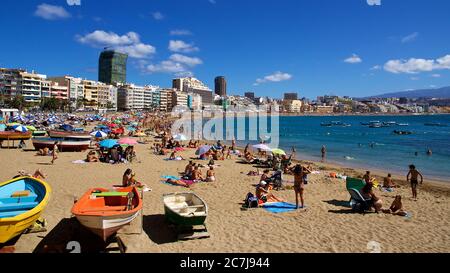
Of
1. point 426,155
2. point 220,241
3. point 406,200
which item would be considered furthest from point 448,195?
point 426,155

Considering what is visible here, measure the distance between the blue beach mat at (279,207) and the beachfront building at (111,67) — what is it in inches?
6956

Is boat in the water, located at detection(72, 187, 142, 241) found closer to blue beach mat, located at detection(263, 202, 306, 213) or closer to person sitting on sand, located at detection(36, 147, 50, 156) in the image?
blue beach mat, located at detection(263, 202, 306, 213)

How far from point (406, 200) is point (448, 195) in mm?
2825

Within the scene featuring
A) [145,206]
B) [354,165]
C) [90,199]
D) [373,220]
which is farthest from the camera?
[354,165]

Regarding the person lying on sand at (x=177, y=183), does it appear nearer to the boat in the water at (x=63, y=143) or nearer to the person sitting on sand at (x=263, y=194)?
the person sitting on sand at (x=263, y=194)

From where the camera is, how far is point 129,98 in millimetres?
129875

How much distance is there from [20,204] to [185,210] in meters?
3.51

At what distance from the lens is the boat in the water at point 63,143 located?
20.1m

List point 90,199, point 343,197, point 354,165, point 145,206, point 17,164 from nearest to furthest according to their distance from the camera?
point 90,199 < point 145,206 < point 343,197 < point 17,164 < point 354,165

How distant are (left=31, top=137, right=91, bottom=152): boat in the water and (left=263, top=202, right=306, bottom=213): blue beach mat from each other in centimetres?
1516

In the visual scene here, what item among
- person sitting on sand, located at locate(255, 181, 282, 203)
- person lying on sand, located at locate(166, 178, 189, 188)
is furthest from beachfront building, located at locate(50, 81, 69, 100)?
person sitting on sand, located at locate(255, 181, 282, 203)
